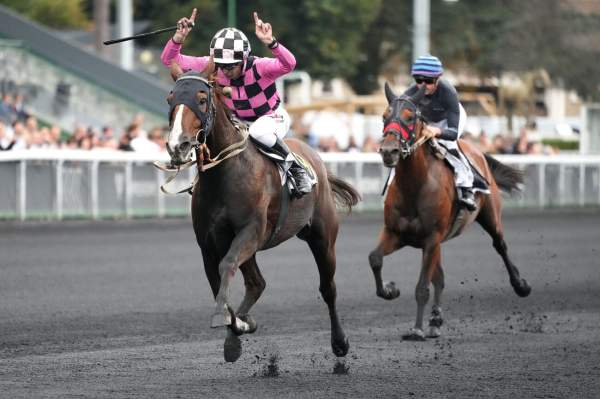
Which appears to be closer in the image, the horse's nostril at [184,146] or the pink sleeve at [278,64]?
the horse's nostril at [184,146]

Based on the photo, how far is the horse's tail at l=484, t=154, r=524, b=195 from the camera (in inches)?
526

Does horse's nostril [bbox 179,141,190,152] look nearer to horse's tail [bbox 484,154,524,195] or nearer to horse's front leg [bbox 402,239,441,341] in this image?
horse's front leg [bbox 402,239,441,341]

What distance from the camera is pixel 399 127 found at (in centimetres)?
1054

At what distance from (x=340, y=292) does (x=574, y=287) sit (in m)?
2.53

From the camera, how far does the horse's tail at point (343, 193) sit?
1030 centimetres

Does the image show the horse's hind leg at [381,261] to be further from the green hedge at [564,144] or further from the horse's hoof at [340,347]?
the green hedge at [564,144]

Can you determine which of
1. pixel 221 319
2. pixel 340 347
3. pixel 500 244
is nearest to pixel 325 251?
pixel 340 347

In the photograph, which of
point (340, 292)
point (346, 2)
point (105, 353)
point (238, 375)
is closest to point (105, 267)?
point (340, 292)

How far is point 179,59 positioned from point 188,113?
1130 mm

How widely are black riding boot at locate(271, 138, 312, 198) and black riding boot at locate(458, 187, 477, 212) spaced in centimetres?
274

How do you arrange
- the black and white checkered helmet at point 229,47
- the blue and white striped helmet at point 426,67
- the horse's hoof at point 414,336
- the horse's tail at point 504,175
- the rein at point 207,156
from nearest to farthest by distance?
the rein at point 207,156 < the black and white checkered helmet at point 229,47 < the horse's hoof at point 414,336 < the blue and white striped helmet at point 426,67 < the horse's tail at point 504,175

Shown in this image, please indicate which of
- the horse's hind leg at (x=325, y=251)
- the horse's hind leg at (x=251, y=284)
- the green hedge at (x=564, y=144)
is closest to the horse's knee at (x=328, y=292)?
the horse's hind leg at (x=325, y=251)

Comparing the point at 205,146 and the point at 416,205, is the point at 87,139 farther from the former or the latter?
the point at 205,146

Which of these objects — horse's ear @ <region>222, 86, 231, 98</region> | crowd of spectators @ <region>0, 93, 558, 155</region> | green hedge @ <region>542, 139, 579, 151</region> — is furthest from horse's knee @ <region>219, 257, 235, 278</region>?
green hedge @ <region>542, 139, 579, 151</region>
